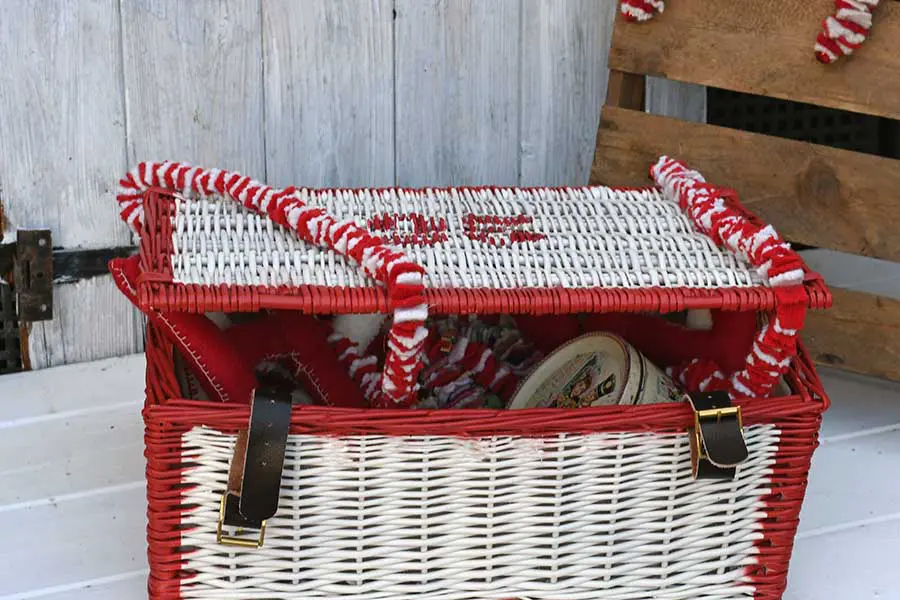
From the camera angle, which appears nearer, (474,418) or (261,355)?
(474,418)

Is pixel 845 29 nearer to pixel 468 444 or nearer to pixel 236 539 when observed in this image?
pixel 468 444

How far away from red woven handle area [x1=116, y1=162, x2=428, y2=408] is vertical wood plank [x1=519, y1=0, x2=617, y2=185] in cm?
56

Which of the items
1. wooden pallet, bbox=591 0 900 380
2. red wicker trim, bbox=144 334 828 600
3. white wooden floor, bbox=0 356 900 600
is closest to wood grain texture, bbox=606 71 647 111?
wooden pallet, bbox=591 0 900 380

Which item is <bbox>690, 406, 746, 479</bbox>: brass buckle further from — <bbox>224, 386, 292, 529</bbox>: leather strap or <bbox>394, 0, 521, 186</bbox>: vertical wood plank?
<bbox>394, 0, 521, 186</bbox>: vertical wood plank

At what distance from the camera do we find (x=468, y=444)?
90cm

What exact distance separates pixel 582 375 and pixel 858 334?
404 millimetres

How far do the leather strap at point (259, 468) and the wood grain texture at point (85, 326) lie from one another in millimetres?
658

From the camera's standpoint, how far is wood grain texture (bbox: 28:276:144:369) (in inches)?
56.2

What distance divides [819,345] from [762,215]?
173 millimetres

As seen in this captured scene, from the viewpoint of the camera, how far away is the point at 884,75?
1.24 m

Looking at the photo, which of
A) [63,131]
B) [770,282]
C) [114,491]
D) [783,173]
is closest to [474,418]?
[770,282]

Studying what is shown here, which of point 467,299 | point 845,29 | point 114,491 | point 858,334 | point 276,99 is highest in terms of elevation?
point 845,29

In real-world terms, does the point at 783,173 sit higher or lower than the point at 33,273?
higher

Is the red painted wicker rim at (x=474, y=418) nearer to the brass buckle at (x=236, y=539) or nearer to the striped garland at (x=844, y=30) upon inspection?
the brass buckle at (x=236, y=539)
